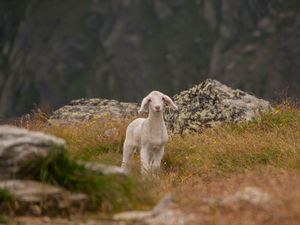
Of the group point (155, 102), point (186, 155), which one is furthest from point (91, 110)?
point (155, 102)

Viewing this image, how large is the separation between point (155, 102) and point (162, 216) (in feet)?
24.2

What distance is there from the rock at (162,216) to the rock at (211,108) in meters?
11.2

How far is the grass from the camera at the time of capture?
31.7 ft

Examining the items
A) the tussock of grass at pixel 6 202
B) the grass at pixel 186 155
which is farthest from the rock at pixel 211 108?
the tussock of grass at pixel 6 202

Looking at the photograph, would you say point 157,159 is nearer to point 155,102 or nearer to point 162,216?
point 155,102

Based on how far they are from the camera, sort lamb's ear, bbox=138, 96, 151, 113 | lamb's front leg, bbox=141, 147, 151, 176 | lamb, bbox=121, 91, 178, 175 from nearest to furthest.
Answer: lamb's front leg, bbox=141, 147, 151, 176, lamb, bbox=121, 91, 178, 175, lamb's ear, bbox=138, 96, 151, 113

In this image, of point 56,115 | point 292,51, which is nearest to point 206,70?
point 292,51

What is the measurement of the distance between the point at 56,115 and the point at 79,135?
6809 mm

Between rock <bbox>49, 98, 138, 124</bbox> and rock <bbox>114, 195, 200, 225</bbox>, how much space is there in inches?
566

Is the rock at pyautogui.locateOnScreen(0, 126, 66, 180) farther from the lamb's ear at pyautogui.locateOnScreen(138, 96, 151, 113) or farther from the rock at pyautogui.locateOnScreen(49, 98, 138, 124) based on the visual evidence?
the rock at pyautogui.locateOnScreen(49, 98, 138, 124)

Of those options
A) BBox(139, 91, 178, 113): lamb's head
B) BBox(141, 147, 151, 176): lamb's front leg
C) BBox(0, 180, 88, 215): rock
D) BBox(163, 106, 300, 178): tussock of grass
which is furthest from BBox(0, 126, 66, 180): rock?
BBox(139, 91, 178, 113): lamb's head

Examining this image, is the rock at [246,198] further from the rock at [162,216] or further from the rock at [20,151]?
the rock at [20,151]

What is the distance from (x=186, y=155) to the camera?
17547 millimetres

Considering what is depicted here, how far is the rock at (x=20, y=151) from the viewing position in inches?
380
